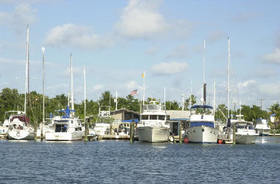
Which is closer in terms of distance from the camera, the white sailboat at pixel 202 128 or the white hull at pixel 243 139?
the white sailboat at pixel 202 128

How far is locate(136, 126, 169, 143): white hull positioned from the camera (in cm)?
8346

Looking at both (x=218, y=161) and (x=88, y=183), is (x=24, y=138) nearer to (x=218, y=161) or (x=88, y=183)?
(x=218, y=161)

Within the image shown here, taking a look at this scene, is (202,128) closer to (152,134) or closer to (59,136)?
(152,134)

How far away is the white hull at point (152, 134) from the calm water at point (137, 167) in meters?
11.8

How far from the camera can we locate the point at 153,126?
276ft

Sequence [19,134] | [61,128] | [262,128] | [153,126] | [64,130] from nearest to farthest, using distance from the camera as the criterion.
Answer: [153,126]
[61,128]
[64,130]
[19,134]
[262,128]

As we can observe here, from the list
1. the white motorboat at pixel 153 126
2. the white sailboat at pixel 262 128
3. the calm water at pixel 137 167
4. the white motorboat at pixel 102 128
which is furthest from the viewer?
the white sailboat at pixel 262 128

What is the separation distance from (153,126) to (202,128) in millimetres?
7277

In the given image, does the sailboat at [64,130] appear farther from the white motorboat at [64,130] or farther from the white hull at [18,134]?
the white hull at [18,134]

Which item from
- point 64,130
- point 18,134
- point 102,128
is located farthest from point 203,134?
point 102,128

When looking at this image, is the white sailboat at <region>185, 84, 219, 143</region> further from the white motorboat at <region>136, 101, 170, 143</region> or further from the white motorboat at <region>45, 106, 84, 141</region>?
the white motorboat at <region>45, 106, 84, 141</region>

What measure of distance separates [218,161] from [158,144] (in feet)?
84.5

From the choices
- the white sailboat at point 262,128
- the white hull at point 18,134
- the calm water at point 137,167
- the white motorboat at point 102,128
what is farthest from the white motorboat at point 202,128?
the white sailboat at point 262,128

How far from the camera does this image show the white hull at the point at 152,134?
274 ft
